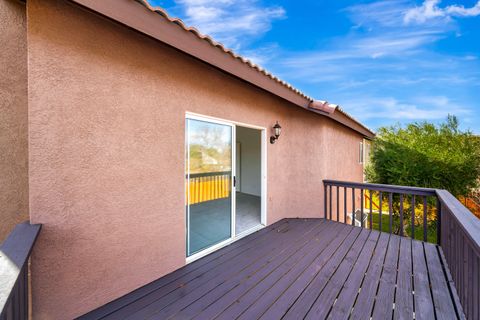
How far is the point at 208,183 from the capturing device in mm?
3496

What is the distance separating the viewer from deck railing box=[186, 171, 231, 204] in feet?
10.5

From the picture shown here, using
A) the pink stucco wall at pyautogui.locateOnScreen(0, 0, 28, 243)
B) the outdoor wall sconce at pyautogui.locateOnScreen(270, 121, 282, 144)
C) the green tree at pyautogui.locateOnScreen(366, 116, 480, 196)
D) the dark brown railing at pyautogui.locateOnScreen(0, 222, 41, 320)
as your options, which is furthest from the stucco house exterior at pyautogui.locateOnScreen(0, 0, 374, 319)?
the green tree at pyautogui.locateOnScreen(366, 116, 480, 196)

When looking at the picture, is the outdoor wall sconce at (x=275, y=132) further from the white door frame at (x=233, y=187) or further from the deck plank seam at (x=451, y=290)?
the deck plank seam at (x=451, y=290)

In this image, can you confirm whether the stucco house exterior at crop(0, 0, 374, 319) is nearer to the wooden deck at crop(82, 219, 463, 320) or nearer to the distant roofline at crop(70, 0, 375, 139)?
the distant roofline at crop(70, 0, 375, 139)

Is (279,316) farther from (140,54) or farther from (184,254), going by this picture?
(140,54)

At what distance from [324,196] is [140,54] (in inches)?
205

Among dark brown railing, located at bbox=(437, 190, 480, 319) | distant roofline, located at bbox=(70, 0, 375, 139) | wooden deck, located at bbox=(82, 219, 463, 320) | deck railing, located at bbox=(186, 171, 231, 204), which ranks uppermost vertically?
distant roofline, located at bbox=(70, 0, 375, 139)

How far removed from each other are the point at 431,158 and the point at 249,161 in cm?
652

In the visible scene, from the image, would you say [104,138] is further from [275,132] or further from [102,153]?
[275,132]

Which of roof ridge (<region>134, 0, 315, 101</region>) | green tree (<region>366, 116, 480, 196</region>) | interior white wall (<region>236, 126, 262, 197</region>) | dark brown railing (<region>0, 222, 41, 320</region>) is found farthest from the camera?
interior white wall (<region>236, 126, 262, 197</region>)

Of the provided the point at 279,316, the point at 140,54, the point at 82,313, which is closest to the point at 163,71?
the point at 140,54

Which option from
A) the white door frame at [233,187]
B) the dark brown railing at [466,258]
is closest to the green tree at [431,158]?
the dark brown railing at [466,258]

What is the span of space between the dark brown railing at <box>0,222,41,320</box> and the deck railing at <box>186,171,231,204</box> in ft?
5.64

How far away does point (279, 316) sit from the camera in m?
2.09
